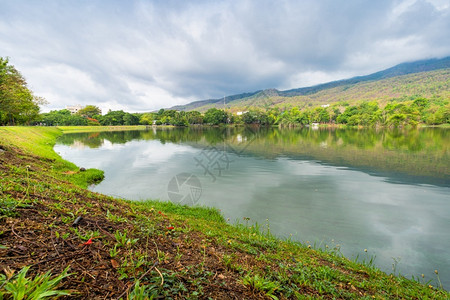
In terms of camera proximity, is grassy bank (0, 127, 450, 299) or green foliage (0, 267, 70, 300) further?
grassy bank (0, 127, 450, 299)

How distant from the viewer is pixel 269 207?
12.5 metres

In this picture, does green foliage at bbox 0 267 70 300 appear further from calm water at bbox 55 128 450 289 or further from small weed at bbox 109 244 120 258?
calm water at bbox 55 128 450 289

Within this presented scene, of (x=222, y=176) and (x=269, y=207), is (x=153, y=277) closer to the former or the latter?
(x=269, y=207)

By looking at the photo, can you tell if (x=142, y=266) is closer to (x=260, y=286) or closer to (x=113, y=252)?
(x=113, y=252)

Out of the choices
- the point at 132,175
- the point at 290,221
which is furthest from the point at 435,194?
the point at 132,175

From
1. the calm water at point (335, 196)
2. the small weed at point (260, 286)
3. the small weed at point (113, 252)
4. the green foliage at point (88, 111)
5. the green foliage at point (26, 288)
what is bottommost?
the calm water at point (335, 196)

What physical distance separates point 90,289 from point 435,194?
69.9ft

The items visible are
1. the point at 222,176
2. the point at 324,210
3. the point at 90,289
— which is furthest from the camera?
the point at 222,176

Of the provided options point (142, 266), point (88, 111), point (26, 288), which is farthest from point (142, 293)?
point (88, 111)

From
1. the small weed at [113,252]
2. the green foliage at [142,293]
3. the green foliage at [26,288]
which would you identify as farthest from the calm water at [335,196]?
the green foliage at [26,288]

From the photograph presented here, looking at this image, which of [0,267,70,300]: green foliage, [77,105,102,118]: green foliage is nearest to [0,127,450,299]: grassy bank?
[0,267,70,300]: green foliage

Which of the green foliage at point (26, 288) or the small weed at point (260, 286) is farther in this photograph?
the small weed at point (260, 286)

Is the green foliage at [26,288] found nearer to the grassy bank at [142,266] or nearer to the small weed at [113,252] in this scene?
the grassy bank at [142,266]

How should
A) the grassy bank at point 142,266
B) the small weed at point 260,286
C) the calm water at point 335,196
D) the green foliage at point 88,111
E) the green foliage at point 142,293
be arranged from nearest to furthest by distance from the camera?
the green foliage at point 142,293
the grassy bank at point 142,266
the small weed at point 260,286
the calm water at point 335,196
the green foliage at point 88,111
